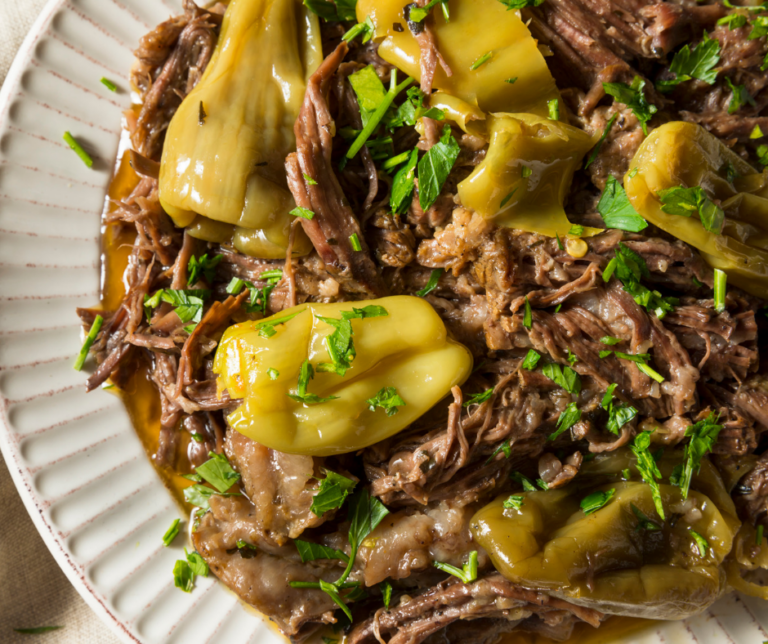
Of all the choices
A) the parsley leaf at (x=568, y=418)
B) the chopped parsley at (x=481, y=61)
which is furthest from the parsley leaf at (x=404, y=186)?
the parsley leaf at (x=568, y=418)

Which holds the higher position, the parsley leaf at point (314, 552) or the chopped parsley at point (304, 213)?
the chopped parsley at point (304, 213)

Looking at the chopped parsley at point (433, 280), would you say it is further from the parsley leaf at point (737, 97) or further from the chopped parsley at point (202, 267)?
the parsley leaf at point (737, 97)

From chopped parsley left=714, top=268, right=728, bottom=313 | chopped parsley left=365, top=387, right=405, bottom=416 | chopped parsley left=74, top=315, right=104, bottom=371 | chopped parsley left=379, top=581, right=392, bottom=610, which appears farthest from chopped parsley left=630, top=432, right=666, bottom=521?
chopped parsley left=74, top=315, right=104, bottom=371

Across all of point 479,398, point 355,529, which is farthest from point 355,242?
point 355,529

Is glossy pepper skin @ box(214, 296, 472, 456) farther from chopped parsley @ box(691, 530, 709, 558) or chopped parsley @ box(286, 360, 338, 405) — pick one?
chopped parsley @ box(691, 530, 709, 558)

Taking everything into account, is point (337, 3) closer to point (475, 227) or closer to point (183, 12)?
point (183, 12)

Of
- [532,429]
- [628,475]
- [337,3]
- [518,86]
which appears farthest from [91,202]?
[628,475]

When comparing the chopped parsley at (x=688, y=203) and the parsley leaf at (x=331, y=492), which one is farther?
the parsley leaf at (x=331, y=492)
